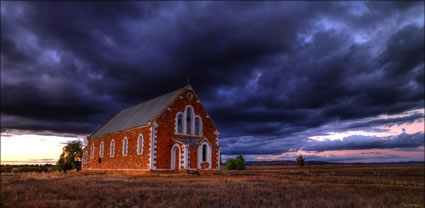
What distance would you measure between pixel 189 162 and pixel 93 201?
854 inches

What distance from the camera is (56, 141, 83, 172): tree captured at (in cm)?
4853

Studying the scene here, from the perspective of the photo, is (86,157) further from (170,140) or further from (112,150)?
(170,140)

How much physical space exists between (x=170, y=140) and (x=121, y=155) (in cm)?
919

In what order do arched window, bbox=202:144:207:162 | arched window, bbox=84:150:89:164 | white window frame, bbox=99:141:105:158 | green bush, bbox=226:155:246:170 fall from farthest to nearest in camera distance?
green bush, bbox=226:155:246:170 < arched window, bbox=84:150:89:164 < white window frame, bbox=99:141:105:158 < arched window, bbox=202:144:207:162

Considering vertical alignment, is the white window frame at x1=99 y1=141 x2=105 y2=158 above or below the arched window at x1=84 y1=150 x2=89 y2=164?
above

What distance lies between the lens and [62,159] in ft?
161

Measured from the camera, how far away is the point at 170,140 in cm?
3509

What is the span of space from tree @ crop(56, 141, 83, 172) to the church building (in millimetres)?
10650

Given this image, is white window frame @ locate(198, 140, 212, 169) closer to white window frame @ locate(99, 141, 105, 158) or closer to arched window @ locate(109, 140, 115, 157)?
arched window @ locate(109, 140, 115, 157)

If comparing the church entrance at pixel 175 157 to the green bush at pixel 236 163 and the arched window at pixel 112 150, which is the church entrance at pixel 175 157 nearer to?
the arched window at pixel 112 150

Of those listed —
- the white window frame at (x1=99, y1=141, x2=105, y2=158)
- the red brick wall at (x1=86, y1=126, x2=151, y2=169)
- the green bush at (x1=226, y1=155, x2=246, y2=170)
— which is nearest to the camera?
the red brick wall at (x1=86, y1=126, x2=151, y2=169)

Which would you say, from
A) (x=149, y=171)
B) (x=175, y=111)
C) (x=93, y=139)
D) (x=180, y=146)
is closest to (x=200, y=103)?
(x=175, y=111)

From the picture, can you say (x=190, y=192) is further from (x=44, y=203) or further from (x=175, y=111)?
(x=175, y=111)

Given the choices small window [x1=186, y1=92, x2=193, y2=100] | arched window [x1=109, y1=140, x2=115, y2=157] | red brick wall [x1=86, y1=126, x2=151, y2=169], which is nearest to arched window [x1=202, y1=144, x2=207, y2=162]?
small window [x1=186, y1=92, x2=193, y2=100]
